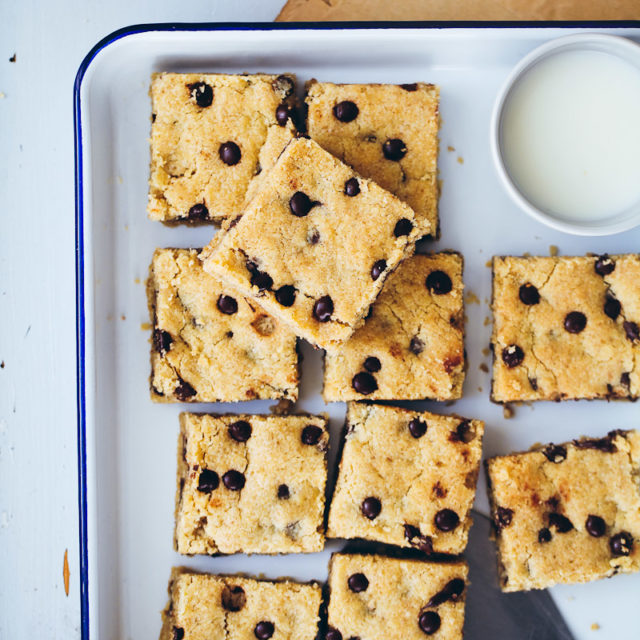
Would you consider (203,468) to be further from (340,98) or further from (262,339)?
(340,98)

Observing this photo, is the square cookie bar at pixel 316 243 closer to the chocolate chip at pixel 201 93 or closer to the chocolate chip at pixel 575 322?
the chocolate chip at pixel 201 93

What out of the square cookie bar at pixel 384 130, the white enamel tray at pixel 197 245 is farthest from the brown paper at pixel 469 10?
the square cookie bar at pixel 384 130

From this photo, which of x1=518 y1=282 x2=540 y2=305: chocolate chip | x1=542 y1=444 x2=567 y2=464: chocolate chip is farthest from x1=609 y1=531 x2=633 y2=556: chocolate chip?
x1=518 y1=282 x2=540 y2=305: chocolate chip

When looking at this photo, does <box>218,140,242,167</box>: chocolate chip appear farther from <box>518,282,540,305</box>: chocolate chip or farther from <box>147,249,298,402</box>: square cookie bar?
<box>518,282,540,305</box>: chocolate chip


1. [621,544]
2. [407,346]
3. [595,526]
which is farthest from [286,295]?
[621,544]

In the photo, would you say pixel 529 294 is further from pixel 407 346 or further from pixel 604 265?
pixel 407 346

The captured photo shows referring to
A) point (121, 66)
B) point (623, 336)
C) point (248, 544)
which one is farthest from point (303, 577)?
point (121, 66)
